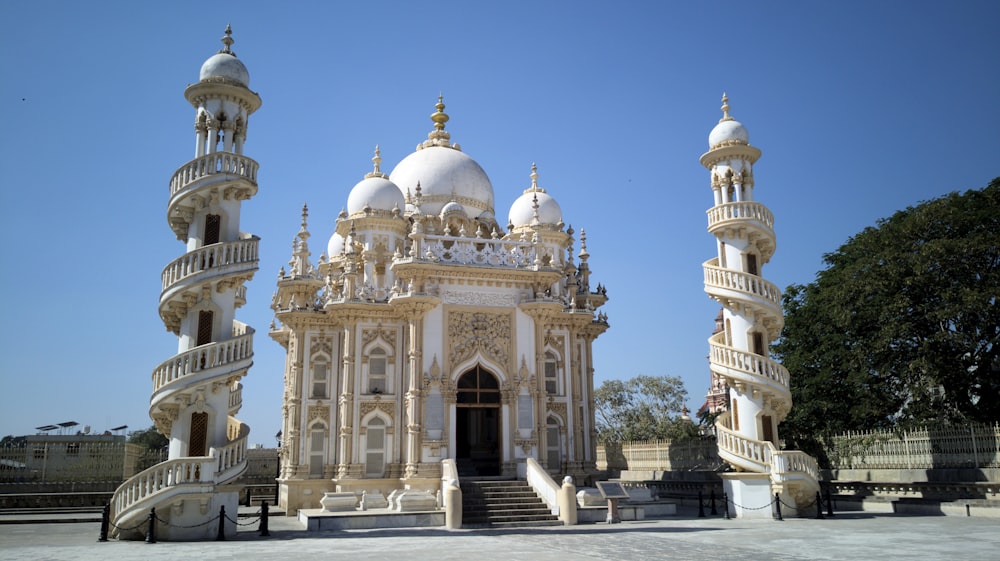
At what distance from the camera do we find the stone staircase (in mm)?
21266

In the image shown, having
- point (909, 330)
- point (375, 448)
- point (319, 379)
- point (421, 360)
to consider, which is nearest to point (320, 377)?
point (319, 379)

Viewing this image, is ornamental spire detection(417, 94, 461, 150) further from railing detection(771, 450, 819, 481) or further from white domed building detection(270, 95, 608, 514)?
railing detection(771, 450, 819, 481)

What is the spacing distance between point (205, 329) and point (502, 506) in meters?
9.29

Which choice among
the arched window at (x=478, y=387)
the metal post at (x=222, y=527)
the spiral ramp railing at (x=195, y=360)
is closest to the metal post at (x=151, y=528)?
the spiral ramp railing at (x=195, y=360)

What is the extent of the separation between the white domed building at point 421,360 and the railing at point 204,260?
6097 millimetres

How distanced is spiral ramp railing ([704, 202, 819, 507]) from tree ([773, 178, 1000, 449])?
6503mm

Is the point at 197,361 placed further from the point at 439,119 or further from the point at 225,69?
the point at 439,119

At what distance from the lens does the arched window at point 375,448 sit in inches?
992

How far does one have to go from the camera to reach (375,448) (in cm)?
2539

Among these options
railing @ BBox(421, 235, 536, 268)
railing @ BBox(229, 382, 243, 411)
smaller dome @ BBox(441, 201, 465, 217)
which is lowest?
railing @ BBox(229, 382, 243, 411)

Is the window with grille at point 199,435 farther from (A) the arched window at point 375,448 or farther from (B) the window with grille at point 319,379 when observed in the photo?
(B) the window with grille at point 319,379

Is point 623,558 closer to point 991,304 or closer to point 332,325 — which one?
point 332,325

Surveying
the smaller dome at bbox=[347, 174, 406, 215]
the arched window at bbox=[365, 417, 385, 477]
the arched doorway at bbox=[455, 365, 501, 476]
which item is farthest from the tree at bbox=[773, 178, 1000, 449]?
the smaller dome at bbox=[347, 174, 406, 215]

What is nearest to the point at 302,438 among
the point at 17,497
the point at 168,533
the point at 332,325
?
the point at 332,325
